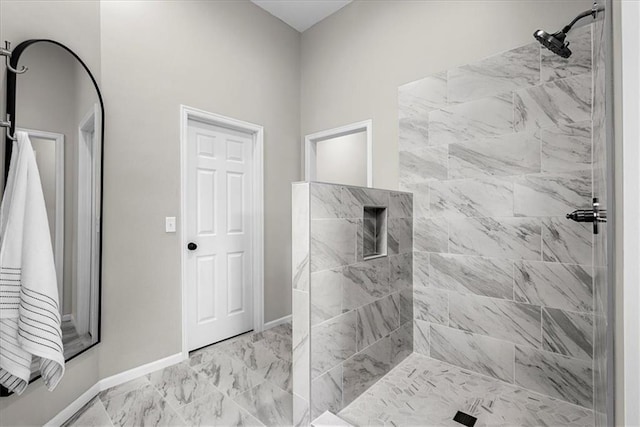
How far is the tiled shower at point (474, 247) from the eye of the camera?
5.56 feet

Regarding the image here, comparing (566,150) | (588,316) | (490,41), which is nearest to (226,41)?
(490,41)

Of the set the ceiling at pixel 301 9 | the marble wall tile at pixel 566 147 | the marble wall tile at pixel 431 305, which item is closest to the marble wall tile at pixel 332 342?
the marble wall tile at pixel 431 305

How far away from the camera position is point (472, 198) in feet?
7.06

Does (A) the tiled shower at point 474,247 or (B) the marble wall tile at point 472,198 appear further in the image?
(B) the marble wall tile at point 472,198

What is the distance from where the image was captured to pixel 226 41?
2.75m

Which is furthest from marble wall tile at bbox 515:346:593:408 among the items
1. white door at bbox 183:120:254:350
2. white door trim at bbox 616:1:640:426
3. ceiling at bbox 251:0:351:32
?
ceiling at bbox 251:0:351:32

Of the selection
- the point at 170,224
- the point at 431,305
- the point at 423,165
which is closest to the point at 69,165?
the point at 170,224

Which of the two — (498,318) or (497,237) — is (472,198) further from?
(498,318)

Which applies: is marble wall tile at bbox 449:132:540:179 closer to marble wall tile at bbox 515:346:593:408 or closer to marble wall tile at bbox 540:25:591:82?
marble wall tile at bbox 540:25:591:82

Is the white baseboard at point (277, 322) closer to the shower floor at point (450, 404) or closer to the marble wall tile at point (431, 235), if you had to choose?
the shower floor at point (450, 404)

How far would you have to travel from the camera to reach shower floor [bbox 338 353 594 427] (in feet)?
5.38

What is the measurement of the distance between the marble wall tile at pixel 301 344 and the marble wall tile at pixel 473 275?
122 cm

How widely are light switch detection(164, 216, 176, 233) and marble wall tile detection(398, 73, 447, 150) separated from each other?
1955 mm

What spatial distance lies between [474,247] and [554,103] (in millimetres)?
1032
